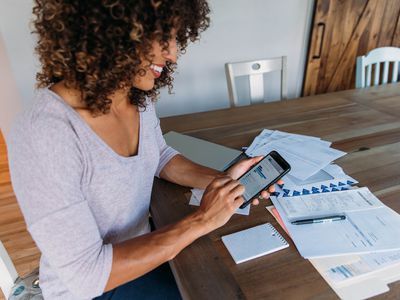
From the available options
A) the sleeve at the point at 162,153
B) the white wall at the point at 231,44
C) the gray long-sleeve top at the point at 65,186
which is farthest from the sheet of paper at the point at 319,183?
the white wall at the point at 231,44

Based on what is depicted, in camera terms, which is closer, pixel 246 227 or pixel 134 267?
pixel 134 267

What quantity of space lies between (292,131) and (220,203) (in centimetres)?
69

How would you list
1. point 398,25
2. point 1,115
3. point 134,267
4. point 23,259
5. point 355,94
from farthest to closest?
point 398,25 → point 1,115 → point 355,94 → point 23,259 → point 134,267

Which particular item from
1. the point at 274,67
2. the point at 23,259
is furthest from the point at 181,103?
the point at 23,259

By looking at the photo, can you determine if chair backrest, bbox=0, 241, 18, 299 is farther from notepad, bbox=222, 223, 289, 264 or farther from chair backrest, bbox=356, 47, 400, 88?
chair backrest, bbox=356, 47, 400, 88

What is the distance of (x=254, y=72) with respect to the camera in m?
1.61

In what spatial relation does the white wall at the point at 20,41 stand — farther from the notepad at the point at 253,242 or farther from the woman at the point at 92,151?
the notepad at the point at 253,242

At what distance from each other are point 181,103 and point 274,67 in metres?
0.74

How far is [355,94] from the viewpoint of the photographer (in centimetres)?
168

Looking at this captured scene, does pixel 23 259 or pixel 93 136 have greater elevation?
pixel 93 136

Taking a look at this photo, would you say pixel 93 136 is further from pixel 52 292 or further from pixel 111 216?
pixel 52 292

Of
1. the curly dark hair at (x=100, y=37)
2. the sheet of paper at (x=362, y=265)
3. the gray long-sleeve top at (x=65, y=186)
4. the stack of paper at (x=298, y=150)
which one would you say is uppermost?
the curly dark hair at (x=100, y=37)

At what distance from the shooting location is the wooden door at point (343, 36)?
215 centimetres

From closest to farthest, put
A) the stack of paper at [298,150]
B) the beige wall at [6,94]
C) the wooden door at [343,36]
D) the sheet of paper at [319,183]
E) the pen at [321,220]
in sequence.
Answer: the pen at [321,220] < the sheet of paper at [319,183] < the stack of paper at [298,150] < the beige wall at [6,94] < the wooden door at [343,36]
